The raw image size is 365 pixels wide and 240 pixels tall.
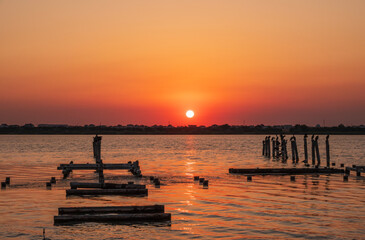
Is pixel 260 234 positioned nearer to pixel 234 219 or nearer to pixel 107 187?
pixel 234 219

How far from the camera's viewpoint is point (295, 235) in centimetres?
1891

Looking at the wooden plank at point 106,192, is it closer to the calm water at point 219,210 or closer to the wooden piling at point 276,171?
the calm water at point 219,210

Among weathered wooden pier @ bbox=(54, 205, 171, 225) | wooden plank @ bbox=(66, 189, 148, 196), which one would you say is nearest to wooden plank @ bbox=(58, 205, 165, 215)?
weathered wooden pier @ bbox=(54, 205, 171, 225)

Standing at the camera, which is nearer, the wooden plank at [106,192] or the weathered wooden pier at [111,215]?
the weathered wooden pier at [111,215]

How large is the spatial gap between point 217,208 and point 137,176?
18.4 metres

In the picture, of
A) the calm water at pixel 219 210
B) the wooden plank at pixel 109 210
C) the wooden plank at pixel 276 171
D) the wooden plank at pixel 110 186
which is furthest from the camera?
the wooden plank at pixel 276 171

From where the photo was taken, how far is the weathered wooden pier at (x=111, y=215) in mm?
20078

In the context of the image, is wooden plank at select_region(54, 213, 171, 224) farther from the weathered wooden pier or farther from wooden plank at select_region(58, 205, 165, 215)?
wooden plank at select_region(58, 205, 165, 215)

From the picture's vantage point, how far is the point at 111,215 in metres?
20.1

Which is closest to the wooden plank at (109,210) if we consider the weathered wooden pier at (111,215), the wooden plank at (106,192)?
the weathered wooden pier at (111,215)

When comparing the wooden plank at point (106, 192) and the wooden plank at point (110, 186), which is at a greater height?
the wooden plank at point (110, 186)

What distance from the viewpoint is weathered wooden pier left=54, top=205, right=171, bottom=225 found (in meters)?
20.1

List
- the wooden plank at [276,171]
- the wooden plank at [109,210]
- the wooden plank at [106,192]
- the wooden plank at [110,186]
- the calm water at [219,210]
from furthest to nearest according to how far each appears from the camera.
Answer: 1. the wooden plank at [276,171]
2. the wooden plank at [110,186]
3. the wooden plank at [106,192]
4. the wooden plank at [109,210]
5. the calm water at [219,210]

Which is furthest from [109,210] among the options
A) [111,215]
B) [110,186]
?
[110,186]
